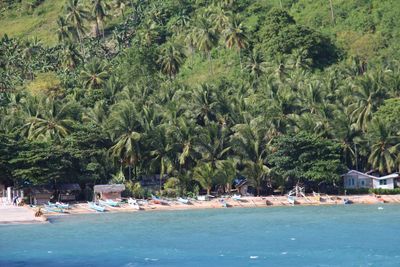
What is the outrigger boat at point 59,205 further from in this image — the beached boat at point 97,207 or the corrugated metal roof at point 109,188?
the corrugated metal roof at point 109,188

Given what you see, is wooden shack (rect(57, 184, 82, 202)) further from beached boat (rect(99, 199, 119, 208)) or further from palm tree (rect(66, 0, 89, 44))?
palm tree (rect(66, 0, 89, 44))

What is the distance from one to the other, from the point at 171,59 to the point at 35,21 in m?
48.0

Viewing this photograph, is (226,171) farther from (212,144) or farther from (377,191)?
(377,191)

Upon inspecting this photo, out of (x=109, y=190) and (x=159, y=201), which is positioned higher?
(x=109, y=190)

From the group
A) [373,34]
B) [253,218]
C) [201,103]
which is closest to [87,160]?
[201,103]

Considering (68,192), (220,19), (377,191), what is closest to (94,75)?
(220,19)

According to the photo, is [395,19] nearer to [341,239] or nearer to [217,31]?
[217,31]

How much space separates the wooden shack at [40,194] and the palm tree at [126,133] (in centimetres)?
791

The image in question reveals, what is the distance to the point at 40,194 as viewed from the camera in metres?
90.6

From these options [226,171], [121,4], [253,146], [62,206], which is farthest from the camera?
[121,4]

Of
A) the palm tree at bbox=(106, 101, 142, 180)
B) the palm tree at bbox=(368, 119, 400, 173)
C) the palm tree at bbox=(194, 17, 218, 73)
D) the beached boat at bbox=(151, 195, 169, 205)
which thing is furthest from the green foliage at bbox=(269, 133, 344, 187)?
the palm tree at bbox=(194, 17, 218, 73)

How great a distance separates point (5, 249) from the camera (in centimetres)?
6081

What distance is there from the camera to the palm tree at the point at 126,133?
8921 cm

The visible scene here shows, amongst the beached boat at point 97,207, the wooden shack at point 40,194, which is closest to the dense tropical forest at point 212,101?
the wooden shack at point 40,194
